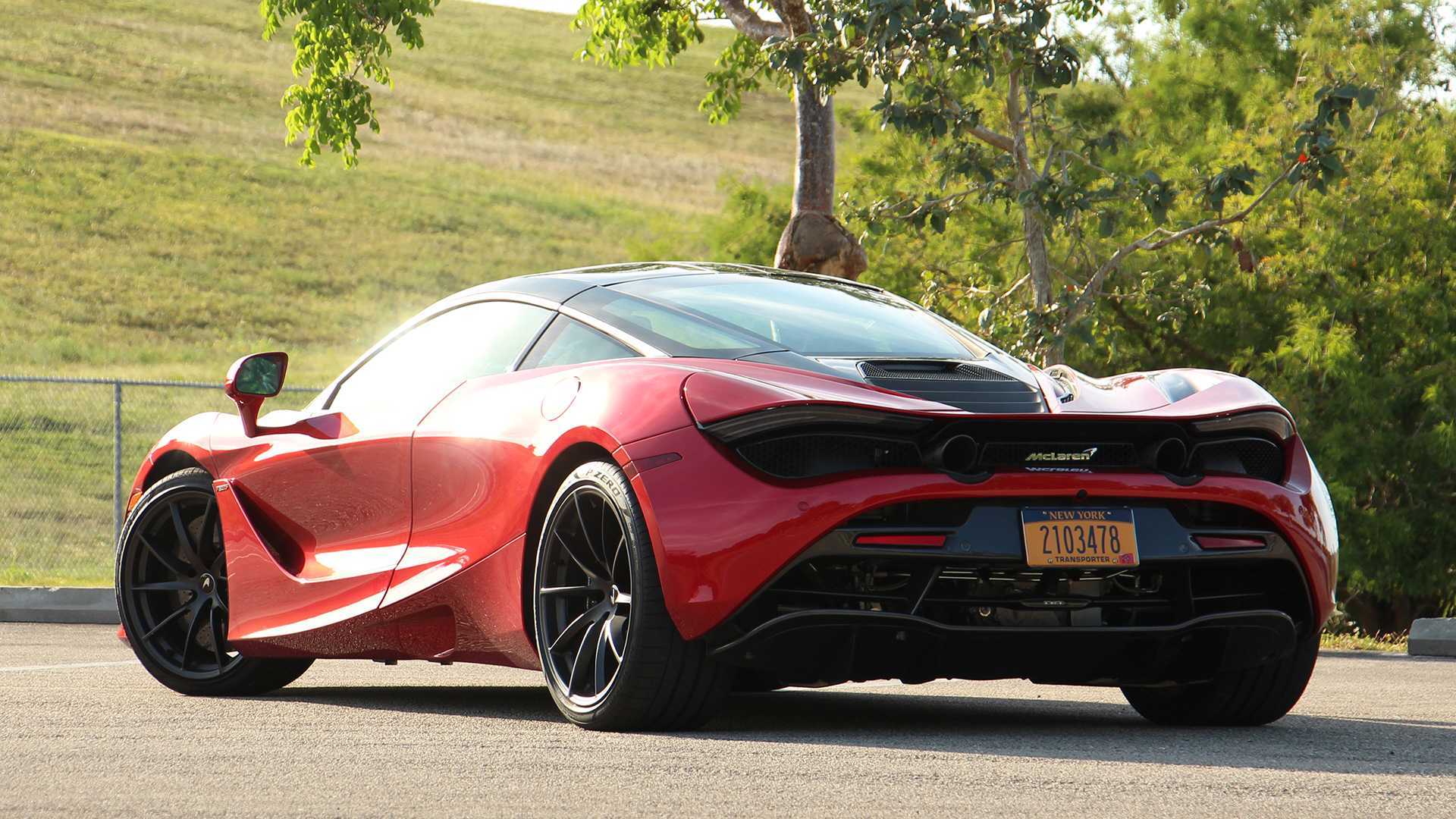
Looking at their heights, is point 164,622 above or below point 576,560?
below

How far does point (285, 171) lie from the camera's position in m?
60.0

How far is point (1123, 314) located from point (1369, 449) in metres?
3.38

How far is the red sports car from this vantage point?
16.7ft

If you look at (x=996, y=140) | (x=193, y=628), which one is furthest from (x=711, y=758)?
(x=996, y=140)

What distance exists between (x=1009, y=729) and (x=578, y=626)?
4.33 ft

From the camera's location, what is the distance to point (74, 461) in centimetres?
2398

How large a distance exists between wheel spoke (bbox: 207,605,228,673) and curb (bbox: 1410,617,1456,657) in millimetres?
6900

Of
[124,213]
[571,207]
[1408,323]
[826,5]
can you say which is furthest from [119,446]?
[571,207]

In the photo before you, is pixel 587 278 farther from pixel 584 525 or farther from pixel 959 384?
pixel 959 384

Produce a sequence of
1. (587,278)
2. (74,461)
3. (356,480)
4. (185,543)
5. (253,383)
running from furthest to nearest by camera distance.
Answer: (74,461), (185,543), (253,383), (356,480), (587,278)

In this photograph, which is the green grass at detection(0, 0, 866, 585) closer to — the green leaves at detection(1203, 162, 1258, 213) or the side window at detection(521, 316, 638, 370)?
the green leaves at detection(1203, 162, 1258, 213)

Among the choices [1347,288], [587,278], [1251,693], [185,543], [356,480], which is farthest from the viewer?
[1347,288]

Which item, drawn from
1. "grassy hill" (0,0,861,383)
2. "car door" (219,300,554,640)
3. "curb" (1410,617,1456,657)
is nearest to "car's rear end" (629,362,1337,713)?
A: "car door" (219,300,554,640)

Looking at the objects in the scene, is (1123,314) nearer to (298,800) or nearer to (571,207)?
(298,800)
